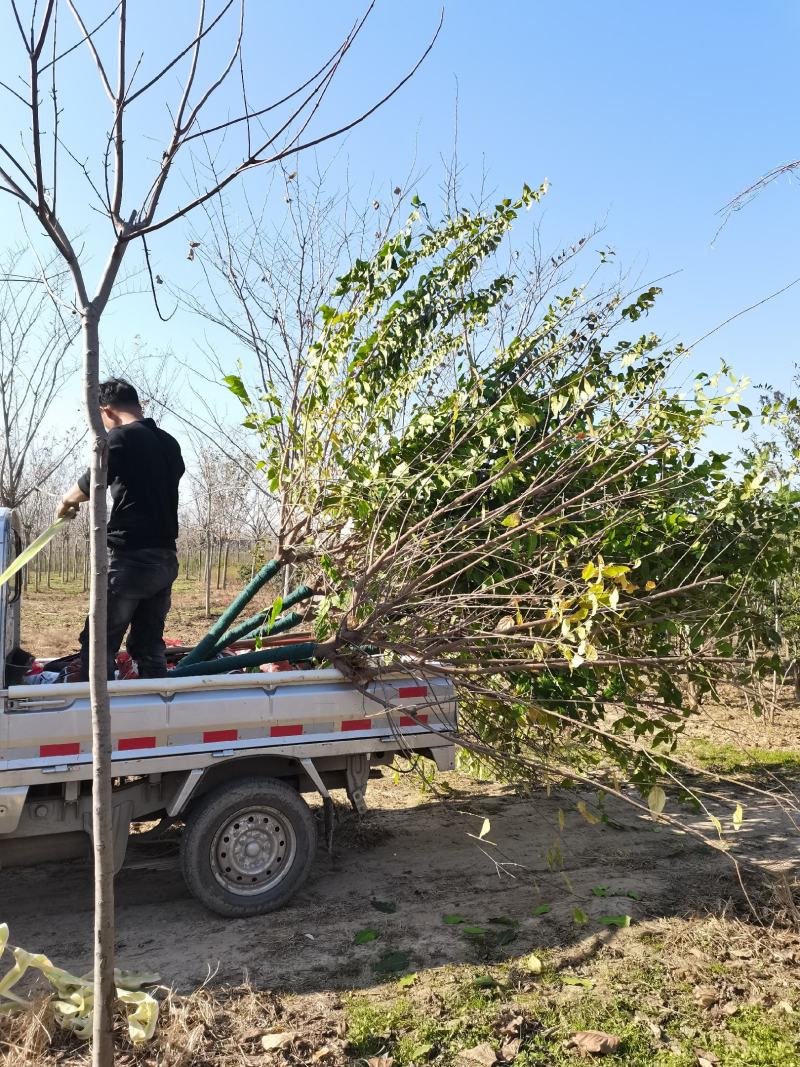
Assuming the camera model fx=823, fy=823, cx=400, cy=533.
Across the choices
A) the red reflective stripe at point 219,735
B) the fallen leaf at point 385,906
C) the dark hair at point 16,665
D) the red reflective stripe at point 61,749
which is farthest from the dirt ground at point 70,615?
the red reflective stripe at point 61,749

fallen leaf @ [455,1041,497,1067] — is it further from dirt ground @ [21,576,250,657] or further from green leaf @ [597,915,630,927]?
dirt ground @ [21,576,250,657]

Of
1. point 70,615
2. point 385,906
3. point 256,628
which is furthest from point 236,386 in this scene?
point 70,615

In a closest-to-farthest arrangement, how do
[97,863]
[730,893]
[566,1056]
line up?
[97,863]
[566,1056]
[730,893]

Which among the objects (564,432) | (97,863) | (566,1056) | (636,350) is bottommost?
(566,1056)

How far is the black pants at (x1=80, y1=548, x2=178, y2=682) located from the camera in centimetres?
457

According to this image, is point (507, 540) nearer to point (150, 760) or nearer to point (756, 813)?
point (150, 760)

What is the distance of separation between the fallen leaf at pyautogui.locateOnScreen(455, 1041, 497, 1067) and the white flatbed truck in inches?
62.9

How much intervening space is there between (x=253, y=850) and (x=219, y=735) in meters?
0.68

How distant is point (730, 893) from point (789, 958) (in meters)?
0.76

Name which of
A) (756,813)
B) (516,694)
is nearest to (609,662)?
(516,694)

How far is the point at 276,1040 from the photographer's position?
3.15m

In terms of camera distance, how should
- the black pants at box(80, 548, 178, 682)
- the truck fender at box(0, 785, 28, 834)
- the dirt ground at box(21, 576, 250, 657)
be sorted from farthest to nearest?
1. the dirt ground at box(21, 576, 250, 657)
2. the black pants at box(80, 548, 178, 682)
3. the truck fender at box(0, 785, 28, 834)

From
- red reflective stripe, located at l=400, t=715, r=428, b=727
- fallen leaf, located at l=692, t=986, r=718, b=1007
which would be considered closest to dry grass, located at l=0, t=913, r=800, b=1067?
fallen leaf, located at l=692, t=986, r=718, b=1007

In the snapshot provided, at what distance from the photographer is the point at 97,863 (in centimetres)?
263
